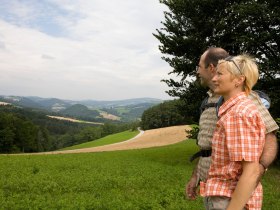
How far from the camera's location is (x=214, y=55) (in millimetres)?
3514

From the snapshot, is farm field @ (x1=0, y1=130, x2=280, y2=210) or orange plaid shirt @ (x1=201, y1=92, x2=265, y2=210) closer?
orange plaid shirt @ (x1=201, y1=92, x2=265, y2=210)

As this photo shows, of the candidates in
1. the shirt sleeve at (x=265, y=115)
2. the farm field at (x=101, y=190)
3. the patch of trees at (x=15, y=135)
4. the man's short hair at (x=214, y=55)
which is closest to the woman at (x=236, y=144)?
the shirt sleeve at (x=265, y=115)

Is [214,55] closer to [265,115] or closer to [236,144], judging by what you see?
[265,115]

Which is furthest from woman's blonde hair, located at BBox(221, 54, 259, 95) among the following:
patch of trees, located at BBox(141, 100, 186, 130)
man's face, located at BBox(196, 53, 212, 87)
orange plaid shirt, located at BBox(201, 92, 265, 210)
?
patch of trees, located at BBox(141, 100, 186, 130)

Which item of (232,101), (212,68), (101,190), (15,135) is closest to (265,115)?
(232,101)

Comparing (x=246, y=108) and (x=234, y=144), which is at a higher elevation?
(x=246, y=108)

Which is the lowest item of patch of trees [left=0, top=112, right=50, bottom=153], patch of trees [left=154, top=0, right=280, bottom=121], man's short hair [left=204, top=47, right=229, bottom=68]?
patch of trees [left=0, top=112, right=50, bottom=153]

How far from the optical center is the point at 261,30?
18594 millimetres

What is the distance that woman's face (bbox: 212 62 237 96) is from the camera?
9.36 ft

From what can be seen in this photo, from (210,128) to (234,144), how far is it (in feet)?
2.18

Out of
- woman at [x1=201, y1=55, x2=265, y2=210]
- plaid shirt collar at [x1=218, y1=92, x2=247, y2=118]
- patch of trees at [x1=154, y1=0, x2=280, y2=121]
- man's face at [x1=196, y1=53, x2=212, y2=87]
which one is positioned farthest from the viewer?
patch of trees at [x1=154, y1=0, x2=280, y2=121]

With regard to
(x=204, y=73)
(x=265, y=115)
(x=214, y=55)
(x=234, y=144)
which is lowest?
(x=234, y=144)

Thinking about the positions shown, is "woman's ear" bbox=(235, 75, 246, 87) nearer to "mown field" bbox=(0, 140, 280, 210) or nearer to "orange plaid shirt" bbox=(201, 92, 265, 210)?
"orange plaid shirt" bbox=(201, 92, 265, 210)

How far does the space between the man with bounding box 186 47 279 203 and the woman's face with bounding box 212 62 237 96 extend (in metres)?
0.21
